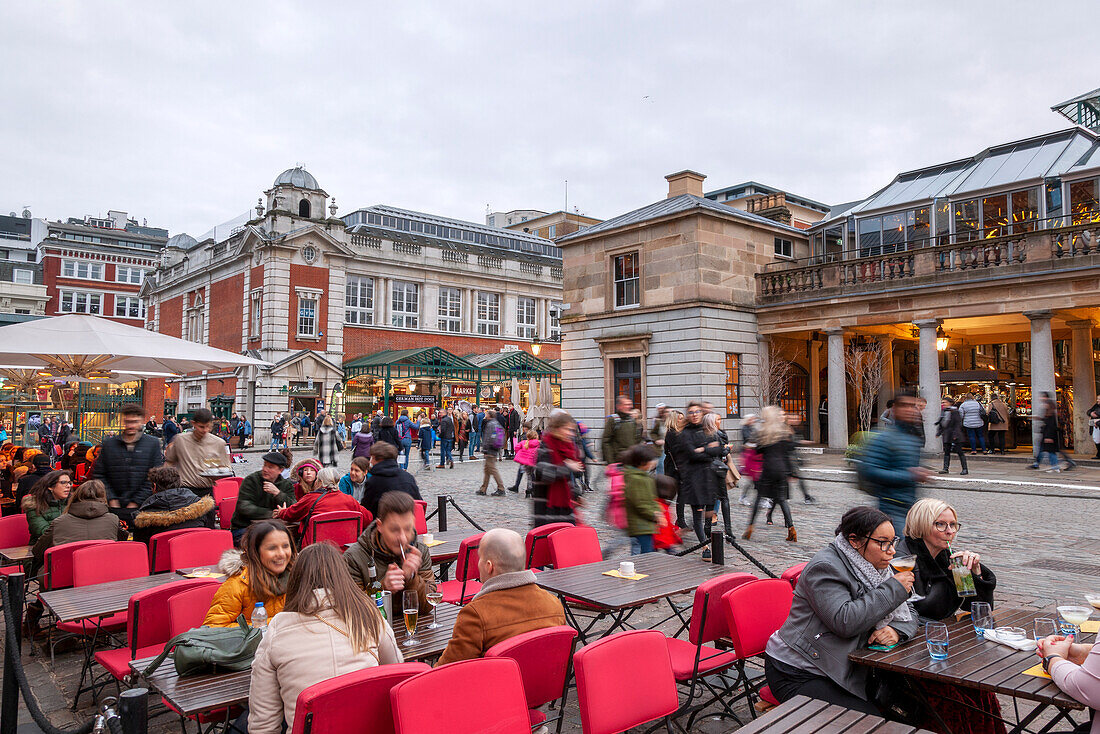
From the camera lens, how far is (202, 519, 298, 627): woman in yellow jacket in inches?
164

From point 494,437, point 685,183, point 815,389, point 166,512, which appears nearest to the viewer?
point 166,512

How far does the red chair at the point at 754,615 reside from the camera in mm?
4098

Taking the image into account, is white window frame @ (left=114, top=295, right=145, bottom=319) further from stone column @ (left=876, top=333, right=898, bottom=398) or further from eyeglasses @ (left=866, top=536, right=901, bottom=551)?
eyeglasses @ (left=866, top=536, right=901, bottom=551)

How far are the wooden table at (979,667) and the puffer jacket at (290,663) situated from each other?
2.50 metres

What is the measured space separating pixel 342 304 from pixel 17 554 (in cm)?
3223

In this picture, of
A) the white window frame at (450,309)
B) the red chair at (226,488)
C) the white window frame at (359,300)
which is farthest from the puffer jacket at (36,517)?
the white window frame at (450,309)

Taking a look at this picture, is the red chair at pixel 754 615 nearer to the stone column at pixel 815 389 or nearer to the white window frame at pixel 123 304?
the stone column at pixel 815 389

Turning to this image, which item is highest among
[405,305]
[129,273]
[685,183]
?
[129,273]

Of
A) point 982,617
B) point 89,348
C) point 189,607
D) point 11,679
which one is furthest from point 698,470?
point 89,348

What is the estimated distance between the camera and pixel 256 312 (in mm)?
37062

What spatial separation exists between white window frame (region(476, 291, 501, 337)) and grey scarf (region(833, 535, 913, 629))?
40.9m

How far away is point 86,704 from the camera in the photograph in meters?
4.88

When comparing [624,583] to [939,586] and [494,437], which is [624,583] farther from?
[494,437]

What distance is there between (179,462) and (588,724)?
7188 millimetres
